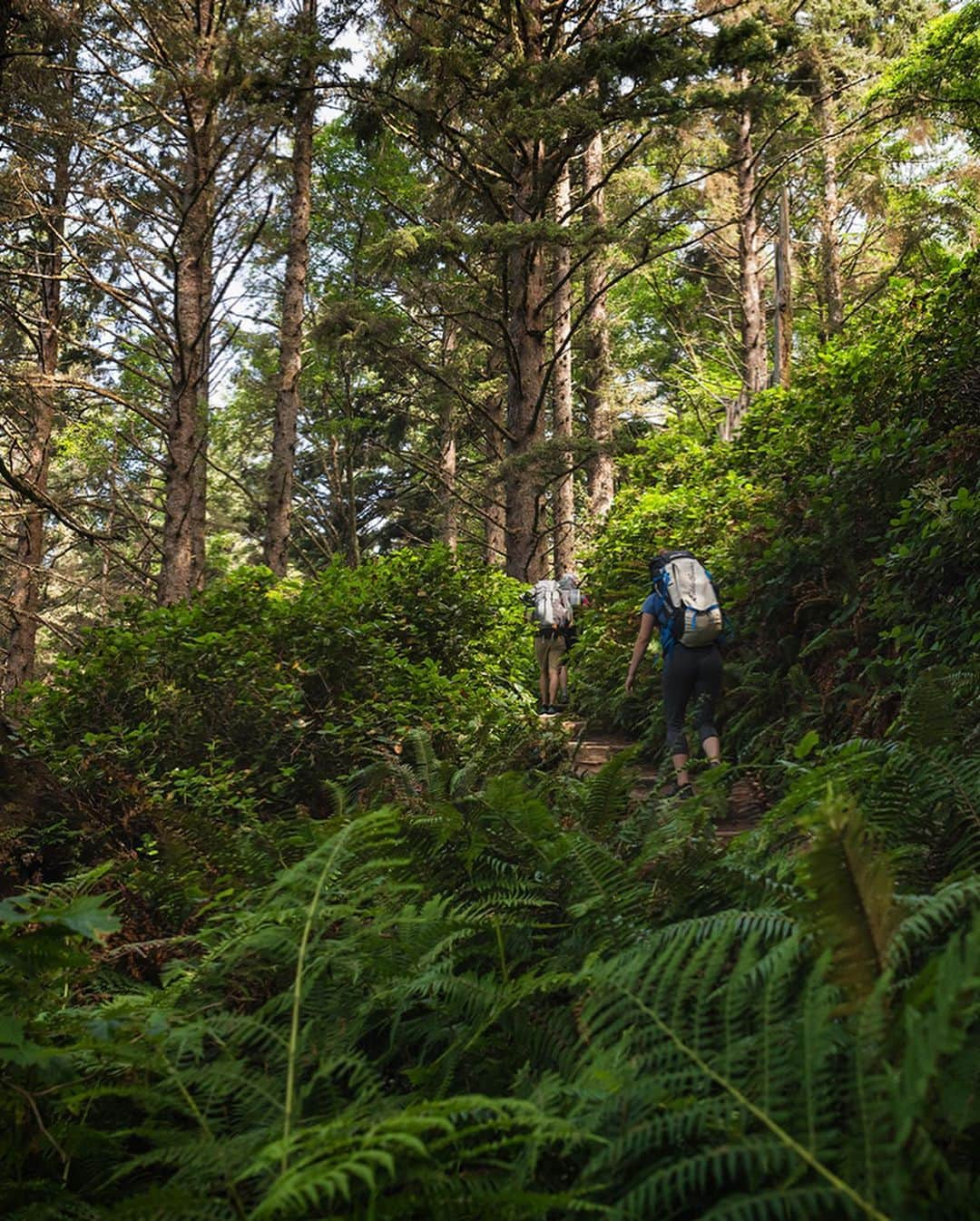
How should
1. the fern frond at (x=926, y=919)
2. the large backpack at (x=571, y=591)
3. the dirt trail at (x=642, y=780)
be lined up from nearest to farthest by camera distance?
the fern frond at (x=926, y=919) < the dirt trail at (x=642, y=780) < the large backpack at (x=571, y=591)

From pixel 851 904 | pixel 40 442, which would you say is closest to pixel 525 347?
pixel 40 442

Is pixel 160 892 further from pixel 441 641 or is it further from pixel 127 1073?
pixel 441 641

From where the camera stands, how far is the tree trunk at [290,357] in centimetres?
1577

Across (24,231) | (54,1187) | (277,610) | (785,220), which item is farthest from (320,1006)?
(24,231)

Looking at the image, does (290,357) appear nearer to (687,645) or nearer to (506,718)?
(506,718)

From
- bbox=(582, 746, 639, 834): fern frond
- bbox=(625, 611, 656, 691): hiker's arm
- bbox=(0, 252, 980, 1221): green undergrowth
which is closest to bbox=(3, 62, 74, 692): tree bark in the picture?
bbox=(0, 252, 980, 1221): green undergrowth

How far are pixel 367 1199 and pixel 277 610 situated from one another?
7.69 metres

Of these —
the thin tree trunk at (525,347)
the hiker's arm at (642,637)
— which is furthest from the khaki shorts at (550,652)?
the hiker's arm at (642,637)

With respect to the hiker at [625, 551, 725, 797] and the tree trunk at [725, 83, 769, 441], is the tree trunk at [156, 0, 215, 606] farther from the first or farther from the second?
the tree trunk at [725, 83, 769, 441]

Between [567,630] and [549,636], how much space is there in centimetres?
26

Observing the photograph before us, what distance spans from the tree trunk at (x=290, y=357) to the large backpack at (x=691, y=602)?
9865 millimetres

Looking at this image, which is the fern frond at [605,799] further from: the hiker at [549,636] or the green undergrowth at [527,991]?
the hiker at [549,636]

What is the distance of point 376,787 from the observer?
195 inches

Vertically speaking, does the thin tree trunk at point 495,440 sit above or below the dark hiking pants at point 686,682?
above
